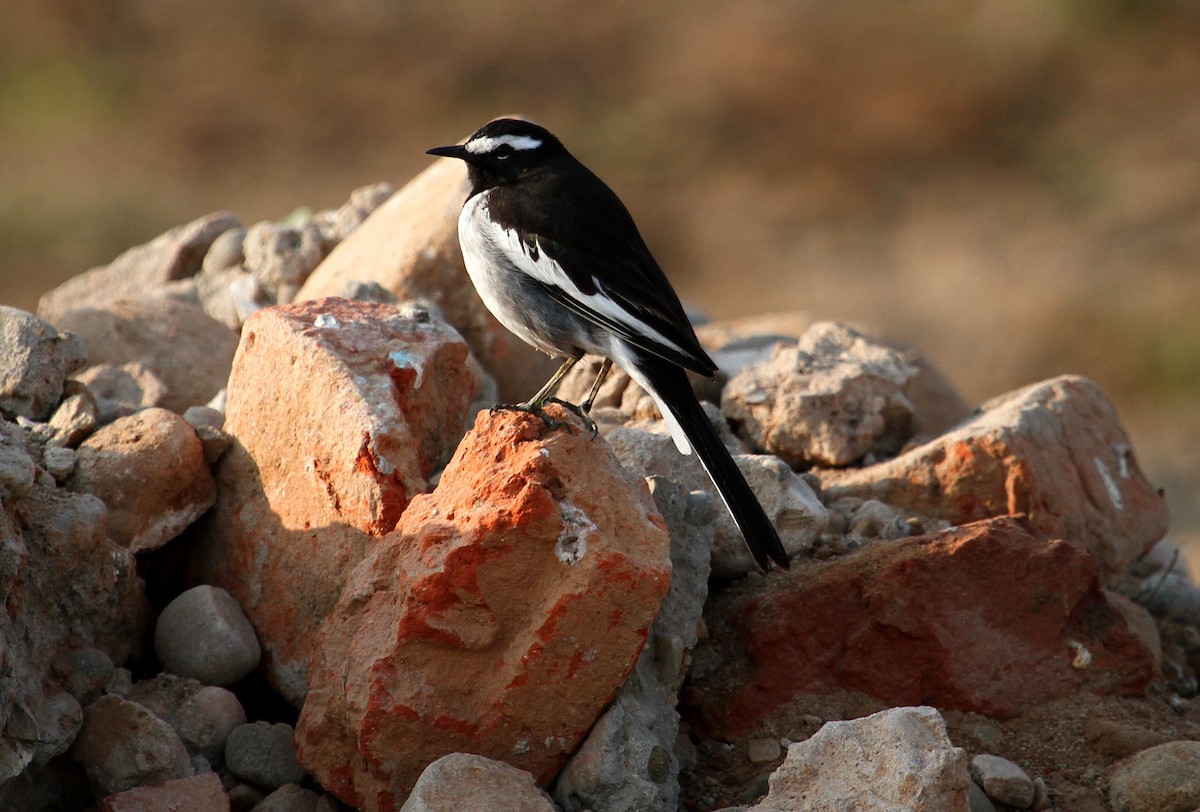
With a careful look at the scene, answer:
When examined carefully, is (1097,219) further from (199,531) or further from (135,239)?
(199,531)

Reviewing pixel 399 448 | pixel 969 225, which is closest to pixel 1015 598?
pixel 399 448

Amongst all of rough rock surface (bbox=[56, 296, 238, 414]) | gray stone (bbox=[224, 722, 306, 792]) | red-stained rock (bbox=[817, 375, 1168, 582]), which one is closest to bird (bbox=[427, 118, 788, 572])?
red-stained rock (bbox=[817, 375, 1168, 582])

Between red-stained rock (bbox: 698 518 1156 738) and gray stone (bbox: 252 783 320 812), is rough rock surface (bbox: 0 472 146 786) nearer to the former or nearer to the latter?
gray stone (bbox: 252 783 320 812)

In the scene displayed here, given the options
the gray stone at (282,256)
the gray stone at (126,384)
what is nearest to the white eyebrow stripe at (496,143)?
the gray stone at (126,384)

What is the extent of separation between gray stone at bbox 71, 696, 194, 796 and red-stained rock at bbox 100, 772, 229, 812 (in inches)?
3.5

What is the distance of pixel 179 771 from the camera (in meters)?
4.08

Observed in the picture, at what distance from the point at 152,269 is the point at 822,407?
4696 millimetres

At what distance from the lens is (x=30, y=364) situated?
5.00 metres

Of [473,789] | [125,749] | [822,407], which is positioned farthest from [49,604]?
[822,407]

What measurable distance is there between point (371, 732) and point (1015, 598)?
229 cm

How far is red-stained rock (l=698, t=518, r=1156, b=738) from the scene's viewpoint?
15.1 feet

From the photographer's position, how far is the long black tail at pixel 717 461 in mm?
4445

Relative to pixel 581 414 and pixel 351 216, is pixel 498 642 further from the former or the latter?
pixel 351 216

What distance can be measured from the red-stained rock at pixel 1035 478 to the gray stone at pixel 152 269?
460 cm
